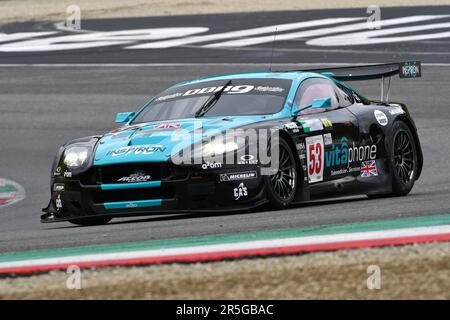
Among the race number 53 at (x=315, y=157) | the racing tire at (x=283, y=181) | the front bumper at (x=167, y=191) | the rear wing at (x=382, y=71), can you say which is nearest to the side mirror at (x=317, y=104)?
the race number 53 at (x=315, y=157)

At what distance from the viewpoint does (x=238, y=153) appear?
9.45 meters

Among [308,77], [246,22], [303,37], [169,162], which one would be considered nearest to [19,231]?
[169,162]

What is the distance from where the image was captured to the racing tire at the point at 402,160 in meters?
11.4

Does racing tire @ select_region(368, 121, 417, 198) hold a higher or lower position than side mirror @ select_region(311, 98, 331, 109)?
lower

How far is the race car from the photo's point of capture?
369 inches

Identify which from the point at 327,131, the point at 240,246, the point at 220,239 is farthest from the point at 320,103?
the point at 240,246

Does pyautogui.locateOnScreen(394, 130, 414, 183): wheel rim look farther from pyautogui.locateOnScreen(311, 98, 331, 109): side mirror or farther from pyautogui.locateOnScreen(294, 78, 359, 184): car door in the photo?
pyautogui.locateOnScreen(311, 98, 331, 109): side mirror

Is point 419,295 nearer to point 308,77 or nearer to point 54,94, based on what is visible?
point 308,77

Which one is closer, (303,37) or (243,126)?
(243,126)

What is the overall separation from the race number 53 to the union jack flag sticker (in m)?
0.76

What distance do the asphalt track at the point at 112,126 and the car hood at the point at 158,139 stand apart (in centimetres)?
50

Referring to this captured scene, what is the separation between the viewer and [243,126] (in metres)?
9.73

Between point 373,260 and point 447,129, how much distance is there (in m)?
10.9

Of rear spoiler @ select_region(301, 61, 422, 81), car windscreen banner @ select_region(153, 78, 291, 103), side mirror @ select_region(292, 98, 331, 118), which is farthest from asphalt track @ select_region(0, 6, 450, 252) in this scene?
rear spoiler @ select_region(301, 61, 422, 81)
